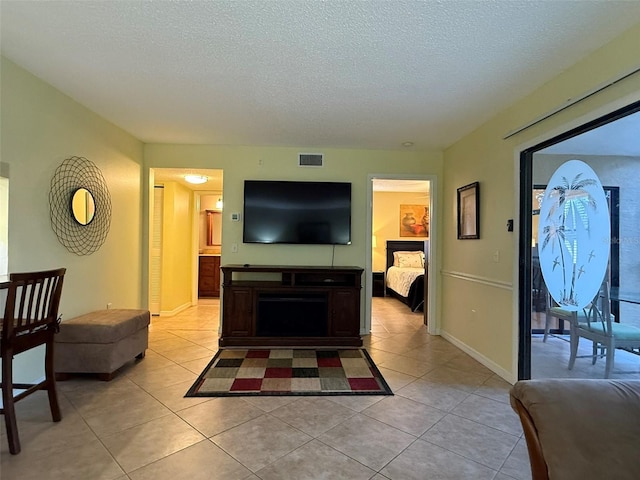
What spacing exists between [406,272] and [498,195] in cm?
356

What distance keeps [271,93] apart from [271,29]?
873mm

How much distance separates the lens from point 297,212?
436cm

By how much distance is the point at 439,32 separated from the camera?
6.53 ft

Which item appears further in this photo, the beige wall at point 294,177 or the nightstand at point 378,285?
the nightstand at point 378,285

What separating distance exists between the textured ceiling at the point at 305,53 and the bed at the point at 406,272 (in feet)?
11.1

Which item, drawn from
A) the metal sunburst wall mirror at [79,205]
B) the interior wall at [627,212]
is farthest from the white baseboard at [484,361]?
the metal sunburst wall mirror at [79,205]

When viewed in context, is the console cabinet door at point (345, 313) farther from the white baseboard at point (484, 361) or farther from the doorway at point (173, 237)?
the doorway at point (173, 237)

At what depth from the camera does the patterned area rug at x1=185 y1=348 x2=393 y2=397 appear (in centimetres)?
271

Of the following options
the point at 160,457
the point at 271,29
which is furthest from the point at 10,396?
the point at 271,29

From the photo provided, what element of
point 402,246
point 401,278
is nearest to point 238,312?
point 401,278

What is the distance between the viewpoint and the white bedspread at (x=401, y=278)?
6.30 meters

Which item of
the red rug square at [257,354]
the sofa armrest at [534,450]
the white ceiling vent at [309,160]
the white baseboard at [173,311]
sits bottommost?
the red rug square at [257,354]

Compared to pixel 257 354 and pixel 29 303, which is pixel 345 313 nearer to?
pixel 257 354

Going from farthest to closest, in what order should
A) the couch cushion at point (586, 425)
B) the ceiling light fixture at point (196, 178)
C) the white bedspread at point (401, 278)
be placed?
the white bedspread at point (401, 278), the ceiling light fixture at point (196, 178), the couch cushion at point (586, 425)
